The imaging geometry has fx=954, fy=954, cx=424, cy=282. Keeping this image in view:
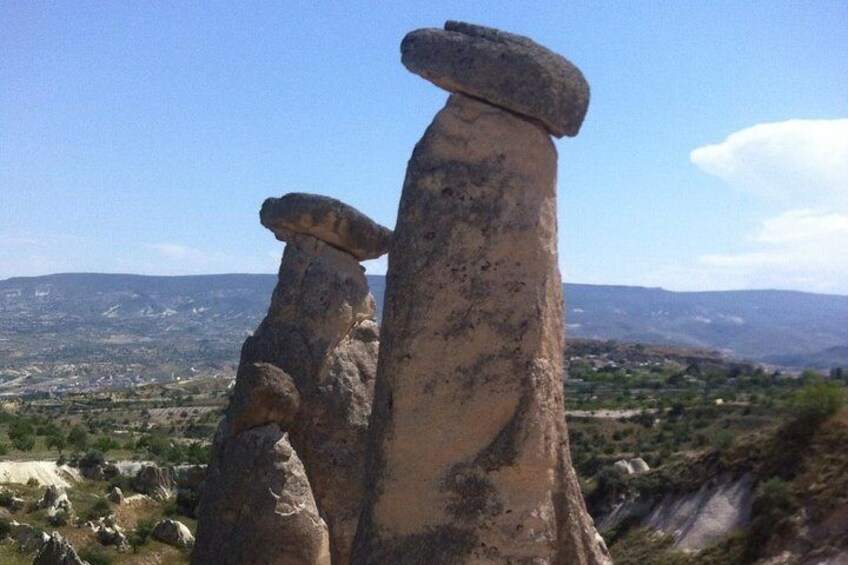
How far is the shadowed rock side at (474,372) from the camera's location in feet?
17.7

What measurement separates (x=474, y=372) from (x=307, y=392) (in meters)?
4.53

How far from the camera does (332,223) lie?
34.4 ft

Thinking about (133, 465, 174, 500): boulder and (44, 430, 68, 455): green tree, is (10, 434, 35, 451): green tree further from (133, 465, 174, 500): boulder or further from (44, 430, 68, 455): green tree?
(133, 465, 174, 500): boulder

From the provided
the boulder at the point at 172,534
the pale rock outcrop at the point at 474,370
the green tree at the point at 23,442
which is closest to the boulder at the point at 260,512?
the pale rock outcrop at the point at 474,370

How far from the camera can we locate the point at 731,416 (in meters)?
43.2

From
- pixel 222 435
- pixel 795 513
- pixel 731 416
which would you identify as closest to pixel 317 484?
pixel 222 435

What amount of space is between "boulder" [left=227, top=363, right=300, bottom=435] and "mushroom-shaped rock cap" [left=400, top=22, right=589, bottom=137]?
3.72 metres

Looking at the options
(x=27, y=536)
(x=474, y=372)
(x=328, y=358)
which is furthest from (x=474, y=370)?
(x=27, y=536)

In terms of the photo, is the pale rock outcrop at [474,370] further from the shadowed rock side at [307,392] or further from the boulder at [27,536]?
the boulder at [27,536]

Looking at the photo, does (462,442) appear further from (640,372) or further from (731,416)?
Result: (640,372)

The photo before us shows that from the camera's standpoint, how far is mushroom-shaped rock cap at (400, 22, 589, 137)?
570 centimetres

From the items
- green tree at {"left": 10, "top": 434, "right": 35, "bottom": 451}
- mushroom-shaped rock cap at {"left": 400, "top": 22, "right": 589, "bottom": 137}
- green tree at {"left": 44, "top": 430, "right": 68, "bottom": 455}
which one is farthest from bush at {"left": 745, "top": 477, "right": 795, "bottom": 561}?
green tree at {"left": 10, "top": 434, "right": 35, "bottom": 451}

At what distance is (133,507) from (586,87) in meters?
21.0

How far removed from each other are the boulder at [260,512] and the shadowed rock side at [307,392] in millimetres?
11
